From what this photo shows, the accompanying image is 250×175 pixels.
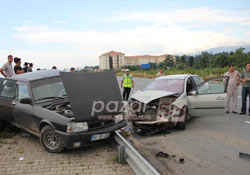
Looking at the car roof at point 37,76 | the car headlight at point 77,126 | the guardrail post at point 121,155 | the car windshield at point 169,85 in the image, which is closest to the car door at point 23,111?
the car roof at point 37,76

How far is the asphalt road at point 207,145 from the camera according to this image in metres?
3.87

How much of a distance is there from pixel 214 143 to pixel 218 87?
2.21 m

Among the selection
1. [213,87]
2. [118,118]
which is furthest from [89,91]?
[213,87]

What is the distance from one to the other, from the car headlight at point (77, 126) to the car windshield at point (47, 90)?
4.36 ft

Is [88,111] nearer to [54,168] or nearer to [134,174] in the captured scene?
[54,168]

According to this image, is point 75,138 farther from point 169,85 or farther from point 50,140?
point 169,85

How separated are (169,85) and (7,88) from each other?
4878mm

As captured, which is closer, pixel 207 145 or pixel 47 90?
pixel 207 145

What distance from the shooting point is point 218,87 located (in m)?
6.68

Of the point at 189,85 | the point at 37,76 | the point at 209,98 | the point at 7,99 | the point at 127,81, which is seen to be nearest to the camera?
the point at 37,76

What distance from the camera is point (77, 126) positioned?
168 inches

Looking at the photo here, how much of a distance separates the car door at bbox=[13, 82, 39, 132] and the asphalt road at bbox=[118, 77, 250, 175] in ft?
8.92

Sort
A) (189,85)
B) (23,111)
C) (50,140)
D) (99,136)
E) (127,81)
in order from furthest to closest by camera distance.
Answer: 1. (127,81)
2. (189,85)
3. (23,111)
4. (50,140)
5. (99,136)

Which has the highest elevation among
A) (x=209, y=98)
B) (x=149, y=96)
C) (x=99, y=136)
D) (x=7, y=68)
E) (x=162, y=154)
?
(x=7, y=68)
